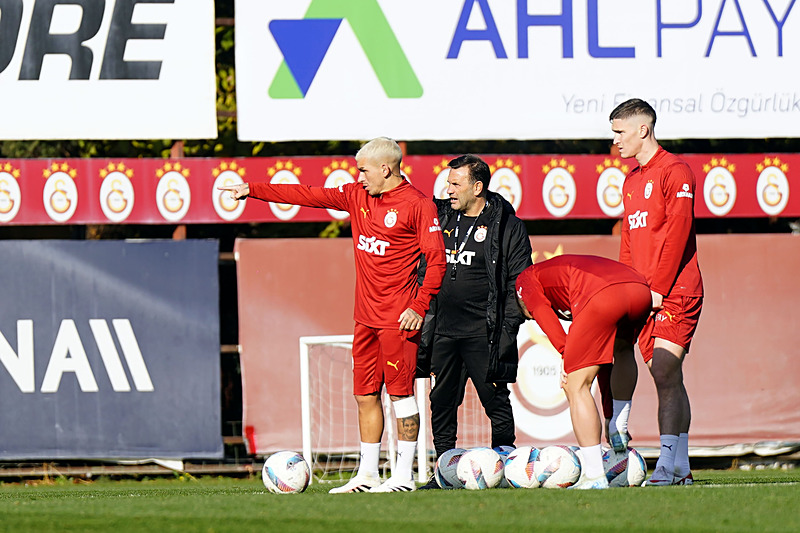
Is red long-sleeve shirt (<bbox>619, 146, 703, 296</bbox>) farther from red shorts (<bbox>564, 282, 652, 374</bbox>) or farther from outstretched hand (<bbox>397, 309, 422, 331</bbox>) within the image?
outstretched hand (<bbox>397, 309, 422, 331</bbox>)

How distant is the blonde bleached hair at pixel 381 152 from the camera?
24.6 feet

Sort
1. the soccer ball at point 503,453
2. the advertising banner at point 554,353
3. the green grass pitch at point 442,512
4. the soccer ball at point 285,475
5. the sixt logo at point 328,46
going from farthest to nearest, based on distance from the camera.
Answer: the sixt logo at point 328,46 → the advertising banner at point 554,353 → the soccer ball at point 503,453 → the soccer ball at point 285,475 → the green grass pitch at point 442,512

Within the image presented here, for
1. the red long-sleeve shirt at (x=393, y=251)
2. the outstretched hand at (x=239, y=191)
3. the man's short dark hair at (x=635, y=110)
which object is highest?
the man's short dark hair at (x=635, y=110)

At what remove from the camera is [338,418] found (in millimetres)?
11609

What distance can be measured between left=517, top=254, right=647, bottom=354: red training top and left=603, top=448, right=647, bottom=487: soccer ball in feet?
2.79

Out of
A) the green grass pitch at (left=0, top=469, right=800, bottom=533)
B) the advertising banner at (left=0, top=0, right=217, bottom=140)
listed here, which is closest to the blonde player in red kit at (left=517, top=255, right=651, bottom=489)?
the green grass pitch at (left=0, top=469, right=800, bottom=533)

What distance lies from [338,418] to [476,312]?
3.81 m

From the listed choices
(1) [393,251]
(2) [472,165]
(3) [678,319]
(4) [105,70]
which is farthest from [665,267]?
(4) [105,70]

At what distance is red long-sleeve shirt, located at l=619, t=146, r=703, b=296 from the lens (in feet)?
25.0

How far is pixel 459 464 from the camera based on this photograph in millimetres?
7488

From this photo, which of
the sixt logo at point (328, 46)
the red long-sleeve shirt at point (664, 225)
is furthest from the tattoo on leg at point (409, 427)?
the sixt logo at point (328, 46)

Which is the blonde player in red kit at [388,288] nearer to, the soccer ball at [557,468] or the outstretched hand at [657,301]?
the soccer ball at [557,468]

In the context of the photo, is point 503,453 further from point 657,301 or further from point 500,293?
point 657,301

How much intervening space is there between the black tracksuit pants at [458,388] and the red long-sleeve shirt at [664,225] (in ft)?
3.74
